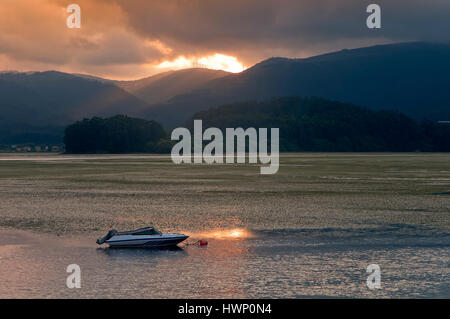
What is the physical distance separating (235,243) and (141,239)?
26.7 feet

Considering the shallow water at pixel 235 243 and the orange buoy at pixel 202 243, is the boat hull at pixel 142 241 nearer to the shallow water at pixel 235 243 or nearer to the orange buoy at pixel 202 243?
the shallow water at pixel 235 243

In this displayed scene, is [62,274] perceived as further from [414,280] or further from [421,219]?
[421,219]

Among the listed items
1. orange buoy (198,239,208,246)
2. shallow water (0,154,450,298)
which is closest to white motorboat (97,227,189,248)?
shallow water (0,154,450,298)

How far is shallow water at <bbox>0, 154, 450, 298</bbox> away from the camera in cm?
3769

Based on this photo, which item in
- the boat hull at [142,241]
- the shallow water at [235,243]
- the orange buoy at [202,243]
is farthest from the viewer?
the orange buoy at [202,243]

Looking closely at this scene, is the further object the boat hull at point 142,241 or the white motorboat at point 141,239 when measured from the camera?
the white motorboat at point 141,239

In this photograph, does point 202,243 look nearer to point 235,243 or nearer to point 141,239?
point 235,243

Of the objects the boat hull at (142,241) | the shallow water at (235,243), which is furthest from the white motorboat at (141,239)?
the shallow water at (235,243)

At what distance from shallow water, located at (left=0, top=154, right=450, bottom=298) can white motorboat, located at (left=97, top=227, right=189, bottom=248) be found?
0.90 meters

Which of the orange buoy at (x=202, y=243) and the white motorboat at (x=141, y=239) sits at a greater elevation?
the white motorboat at (x=141, y=239)

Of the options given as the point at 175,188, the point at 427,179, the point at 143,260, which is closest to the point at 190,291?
the point at 143,260

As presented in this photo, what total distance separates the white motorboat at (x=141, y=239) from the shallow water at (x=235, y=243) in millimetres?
896

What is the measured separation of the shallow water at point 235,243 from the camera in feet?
124

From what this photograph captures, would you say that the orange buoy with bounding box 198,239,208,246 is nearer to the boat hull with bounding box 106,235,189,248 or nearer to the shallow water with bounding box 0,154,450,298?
the shallow water with bounding box 0,154,450,298
